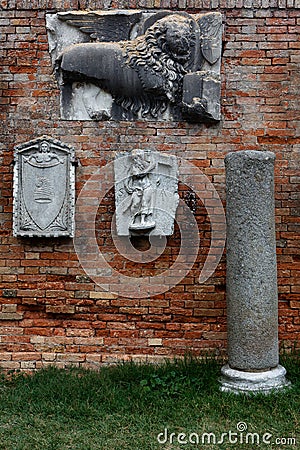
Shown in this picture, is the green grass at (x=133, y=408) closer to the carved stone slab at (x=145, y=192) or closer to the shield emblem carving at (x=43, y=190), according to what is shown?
the carved stone slab at (x=145, y=192)

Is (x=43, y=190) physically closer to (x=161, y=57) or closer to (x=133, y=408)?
(x=161, y=57)

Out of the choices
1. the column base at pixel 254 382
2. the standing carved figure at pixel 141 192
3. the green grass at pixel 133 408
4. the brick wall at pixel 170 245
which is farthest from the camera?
the brick wall at pixel 170 245

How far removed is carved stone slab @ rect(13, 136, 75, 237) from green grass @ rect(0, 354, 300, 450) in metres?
1.47

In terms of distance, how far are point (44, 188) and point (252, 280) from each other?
2.32 meters

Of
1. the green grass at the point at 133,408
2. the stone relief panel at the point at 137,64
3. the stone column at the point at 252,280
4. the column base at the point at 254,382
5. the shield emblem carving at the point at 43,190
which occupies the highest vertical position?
the stone relief panel at the point at 137,64

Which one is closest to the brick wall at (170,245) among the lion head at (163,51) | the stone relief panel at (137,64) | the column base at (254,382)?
the stone relief panel at (137,64)

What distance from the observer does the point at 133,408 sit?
4.48m

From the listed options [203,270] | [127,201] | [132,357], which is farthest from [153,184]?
[132,357]

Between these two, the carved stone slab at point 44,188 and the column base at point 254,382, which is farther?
the carved stone slab at point 44,188

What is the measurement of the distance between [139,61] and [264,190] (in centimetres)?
195

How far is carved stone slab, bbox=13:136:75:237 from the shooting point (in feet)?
18.1

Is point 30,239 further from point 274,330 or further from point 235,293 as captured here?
point 274,330

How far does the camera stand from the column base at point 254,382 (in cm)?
457

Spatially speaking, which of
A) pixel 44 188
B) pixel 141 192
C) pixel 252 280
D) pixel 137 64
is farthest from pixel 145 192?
pixel 252 280
